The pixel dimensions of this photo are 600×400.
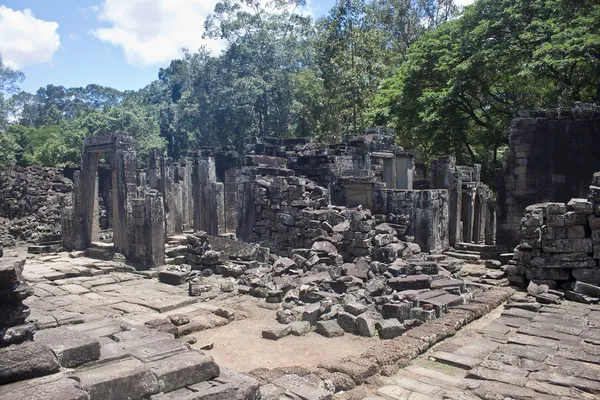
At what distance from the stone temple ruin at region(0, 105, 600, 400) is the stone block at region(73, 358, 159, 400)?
0.02 metres

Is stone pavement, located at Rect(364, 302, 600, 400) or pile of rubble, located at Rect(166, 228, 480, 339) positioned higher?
pile of rubble, located at Rect(166, 228, 480, 339)

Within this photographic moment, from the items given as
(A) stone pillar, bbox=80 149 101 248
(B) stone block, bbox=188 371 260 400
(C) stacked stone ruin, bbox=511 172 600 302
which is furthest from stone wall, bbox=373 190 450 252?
(B) stone block, bbox=188 371 260 400

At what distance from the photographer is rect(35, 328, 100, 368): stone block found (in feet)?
14.9

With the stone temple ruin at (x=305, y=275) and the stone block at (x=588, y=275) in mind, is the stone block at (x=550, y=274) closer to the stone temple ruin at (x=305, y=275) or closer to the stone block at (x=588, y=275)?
the stone temple ruin at (x=305, y=275)

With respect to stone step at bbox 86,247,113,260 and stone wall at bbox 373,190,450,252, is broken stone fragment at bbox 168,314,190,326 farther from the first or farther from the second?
stone wall at bbox 373,190,450,252

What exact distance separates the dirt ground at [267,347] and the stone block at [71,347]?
2.31 metres

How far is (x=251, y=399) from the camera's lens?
4.79 m

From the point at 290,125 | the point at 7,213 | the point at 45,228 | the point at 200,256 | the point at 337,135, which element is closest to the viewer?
the point at 200,256

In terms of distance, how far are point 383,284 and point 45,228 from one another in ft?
55.4

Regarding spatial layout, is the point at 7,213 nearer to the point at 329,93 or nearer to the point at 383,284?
the point at 329,93

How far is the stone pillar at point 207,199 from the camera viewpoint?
18.9 m

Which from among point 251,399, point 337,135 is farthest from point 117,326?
point 337,135

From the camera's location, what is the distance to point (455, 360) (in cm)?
645

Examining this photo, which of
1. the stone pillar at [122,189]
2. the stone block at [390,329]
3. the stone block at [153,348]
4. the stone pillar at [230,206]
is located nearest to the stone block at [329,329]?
the stone block at [390,329]
